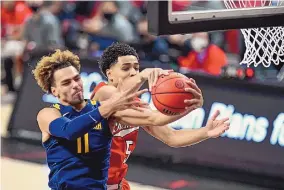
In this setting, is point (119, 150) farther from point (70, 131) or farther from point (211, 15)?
point (211, 15)

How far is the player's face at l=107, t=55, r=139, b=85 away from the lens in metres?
5.21

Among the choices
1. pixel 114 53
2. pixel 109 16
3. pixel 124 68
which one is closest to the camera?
pixel 124 68

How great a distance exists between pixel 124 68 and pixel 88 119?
87cm

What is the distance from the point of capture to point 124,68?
525 cm

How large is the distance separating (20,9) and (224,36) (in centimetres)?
371

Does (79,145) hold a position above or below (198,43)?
above

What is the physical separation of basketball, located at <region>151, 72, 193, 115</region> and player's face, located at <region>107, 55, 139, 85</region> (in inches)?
29.5

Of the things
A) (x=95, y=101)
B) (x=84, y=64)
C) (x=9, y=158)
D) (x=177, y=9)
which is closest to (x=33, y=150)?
(x=9, y=158)

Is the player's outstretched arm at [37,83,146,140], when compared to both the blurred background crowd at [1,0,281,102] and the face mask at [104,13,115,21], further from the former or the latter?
the face mask at [104,13,115,21]

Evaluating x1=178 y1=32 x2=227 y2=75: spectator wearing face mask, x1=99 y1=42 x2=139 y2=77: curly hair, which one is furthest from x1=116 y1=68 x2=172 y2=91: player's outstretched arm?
x1=178 y1=32 x2=227 y2=75: spectator wearing face mask

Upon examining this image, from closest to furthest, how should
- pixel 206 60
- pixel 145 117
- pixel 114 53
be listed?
1. pixel 145 117
2. pixel 114 53
3. pixel 206 60

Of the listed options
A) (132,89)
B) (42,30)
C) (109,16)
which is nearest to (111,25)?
(109,16)

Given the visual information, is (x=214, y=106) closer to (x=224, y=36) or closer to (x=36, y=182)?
(x=36, y=182)

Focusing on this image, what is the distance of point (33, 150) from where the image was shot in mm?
9336
